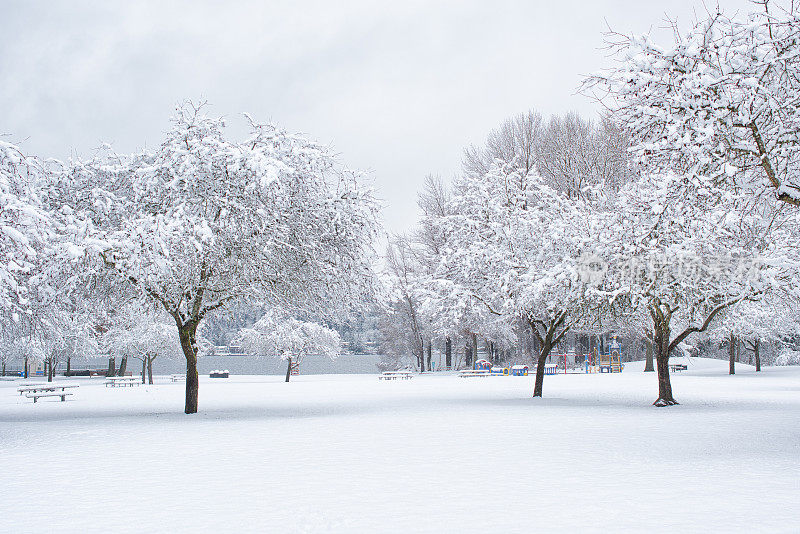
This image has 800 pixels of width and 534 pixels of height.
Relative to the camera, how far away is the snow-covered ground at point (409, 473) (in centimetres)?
681

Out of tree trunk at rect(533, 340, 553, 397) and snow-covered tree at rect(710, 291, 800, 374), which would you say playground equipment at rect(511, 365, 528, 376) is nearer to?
snow-covered tree at rect(710, 291, 800, 374)

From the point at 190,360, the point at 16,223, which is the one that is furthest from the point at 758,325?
the point at 16,223

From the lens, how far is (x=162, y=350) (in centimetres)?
5672

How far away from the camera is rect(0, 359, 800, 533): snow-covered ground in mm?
6812

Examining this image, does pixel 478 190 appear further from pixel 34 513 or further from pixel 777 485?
pixel 34 513

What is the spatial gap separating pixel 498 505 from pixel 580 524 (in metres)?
1.13

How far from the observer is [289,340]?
53.0m

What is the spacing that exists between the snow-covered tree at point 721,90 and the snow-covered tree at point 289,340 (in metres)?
42.6

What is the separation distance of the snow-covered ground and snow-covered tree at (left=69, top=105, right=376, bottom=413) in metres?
3.73

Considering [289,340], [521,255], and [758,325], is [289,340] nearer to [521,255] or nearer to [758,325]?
[521,255]

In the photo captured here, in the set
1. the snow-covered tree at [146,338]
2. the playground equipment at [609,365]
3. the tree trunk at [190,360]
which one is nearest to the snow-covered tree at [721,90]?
the tree trunk at [190,360]

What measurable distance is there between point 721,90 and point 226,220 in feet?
38.9

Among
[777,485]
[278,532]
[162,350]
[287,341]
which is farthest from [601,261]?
[162,350]

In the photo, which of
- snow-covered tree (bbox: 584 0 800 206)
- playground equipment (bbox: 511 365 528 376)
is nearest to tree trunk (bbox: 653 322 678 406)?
snow-covered tree (bbox: 584 0 800 206)
